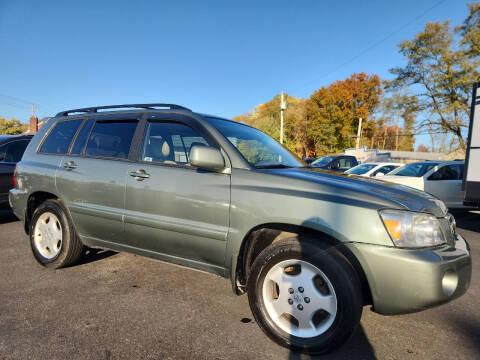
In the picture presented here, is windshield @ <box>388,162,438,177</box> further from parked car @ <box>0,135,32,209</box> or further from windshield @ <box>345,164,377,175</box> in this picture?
parked car @ <box>0,135,32,209</box>

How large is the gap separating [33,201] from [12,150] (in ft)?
10.1

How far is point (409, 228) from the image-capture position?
5.90 feet

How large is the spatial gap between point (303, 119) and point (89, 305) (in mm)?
44455

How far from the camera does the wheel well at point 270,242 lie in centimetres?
191

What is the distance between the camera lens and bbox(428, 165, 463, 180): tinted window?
301 inches

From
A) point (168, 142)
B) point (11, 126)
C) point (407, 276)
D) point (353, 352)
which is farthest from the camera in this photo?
point (11, 126)

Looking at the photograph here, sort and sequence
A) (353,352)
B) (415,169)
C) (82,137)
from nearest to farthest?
1. (353,352)
2. (82,137)
3. (415,169)

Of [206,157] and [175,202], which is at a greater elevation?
[206,157]

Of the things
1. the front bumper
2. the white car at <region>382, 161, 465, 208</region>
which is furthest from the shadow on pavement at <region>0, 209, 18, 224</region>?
the white car at <region>382, 161, 465, 208</region>

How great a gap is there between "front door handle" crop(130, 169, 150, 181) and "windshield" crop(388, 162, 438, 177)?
7877 mm

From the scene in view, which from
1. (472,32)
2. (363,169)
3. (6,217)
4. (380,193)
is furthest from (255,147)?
(472,32)

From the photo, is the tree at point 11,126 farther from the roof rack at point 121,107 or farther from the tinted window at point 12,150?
the roof rack at point 121,107

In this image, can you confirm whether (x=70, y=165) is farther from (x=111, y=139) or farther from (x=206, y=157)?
(x=206, y=157)

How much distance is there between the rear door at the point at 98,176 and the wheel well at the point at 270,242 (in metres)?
1.22
